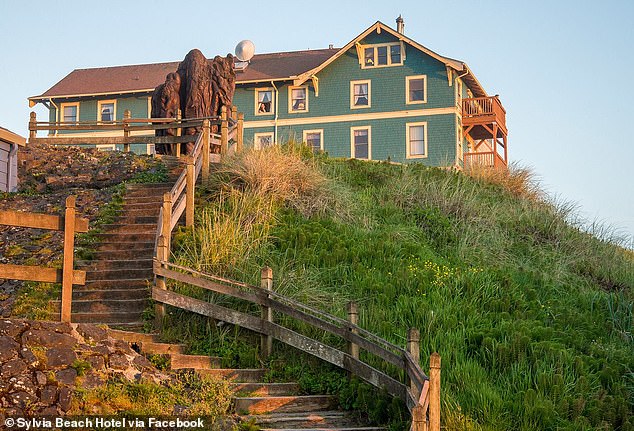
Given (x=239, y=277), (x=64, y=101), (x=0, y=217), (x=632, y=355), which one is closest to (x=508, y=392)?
(x=632, y=355)

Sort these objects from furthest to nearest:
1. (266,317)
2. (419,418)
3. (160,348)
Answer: (266,317)
(160,348)
(419,418)

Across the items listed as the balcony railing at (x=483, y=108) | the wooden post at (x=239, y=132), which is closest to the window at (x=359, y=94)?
the balcony railing at (x=483, y=108)

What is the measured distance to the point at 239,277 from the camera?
1489cm

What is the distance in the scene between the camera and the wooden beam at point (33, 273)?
981 centimetres

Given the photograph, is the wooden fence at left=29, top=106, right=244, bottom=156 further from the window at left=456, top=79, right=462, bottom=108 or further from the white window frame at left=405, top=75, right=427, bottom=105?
the window at left=456, top=79, right=462, bottom=108

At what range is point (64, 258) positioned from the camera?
10344mm

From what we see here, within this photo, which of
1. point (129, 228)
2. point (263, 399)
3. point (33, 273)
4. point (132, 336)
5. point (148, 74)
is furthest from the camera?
point (148, 74)

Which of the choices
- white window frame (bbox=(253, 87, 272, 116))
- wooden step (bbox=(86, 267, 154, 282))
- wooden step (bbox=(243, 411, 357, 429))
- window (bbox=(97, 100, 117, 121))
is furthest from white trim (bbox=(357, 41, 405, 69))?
wooden step (bbox=(243, 411, 357, 429))

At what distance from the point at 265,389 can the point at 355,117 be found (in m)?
27.3

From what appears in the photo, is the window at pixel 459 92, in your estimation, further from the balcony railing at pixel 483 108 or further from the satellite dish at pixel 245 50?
the satellite dish at pixel 245 50

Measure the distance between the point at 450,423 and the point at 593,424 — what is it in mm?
2049

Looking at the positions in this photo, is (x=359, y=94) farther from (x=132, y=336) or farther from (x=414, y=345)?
(x=414, y=345)

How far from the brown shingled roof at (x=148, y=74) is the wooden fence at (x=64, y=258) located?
2942 cm

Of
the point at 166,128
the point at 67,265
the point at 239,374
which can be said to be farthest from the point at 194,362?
the point at 166,128
